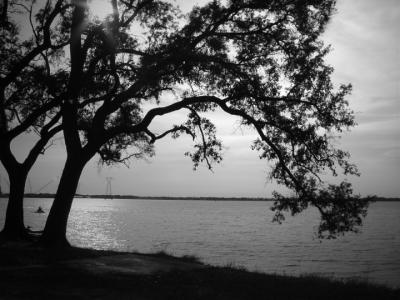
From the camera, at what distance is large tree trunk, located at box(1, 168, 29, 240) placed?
21656 millimetres

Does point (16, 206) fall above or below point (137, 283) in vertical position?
above

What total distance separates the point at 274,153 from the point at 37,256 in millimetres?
11000

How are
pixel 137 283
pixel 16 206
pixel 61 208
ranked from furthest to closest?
pixel 16 206
pixel 61 208
pixel 137 283

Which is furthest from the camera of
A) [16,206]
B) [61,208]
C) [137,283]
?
[16,206]

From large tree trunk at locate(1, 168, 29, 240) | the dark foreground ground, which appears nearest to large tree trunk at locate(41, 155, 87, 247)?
the dark foreground ground

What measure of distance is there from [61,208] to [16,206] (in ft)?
14.8

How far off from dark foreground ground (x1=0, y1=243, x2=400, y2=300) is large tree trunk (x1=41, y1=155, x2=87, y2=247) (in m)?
3.07

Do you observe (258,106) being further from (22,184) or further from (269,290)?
(22,184)

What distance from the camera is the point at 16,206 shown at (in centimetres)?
2186

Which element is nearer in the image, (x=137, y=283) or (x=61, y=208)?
(x=137, y=283)

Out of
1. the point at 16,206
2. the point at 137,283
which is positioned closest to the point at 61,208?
the point at 16,206

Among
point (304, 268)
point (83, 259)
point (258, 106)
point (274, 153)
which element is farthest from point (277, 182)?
point (304, 268)

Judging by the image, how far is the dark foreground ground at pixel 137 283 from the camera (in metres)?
10.6

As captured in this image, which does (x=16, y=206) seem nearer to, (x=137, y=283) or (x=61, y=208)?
(x=61, y=208)
